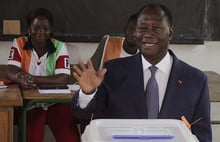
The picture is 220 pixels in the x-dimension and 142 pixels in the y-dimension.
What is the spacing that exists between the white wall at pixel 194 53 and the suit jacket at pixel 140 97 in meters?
1.98

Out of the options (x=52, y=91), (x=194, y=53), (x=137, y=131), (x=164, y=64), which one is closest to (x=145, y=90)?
(x=164, y=64)

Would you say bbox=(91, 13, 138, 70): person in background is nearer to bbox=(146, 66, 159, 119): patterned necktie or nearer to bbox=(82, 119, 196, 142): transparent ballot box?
bbox=(146, 66, 159, 119): patterned necktie

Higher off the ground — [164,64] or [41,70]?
[164,64]

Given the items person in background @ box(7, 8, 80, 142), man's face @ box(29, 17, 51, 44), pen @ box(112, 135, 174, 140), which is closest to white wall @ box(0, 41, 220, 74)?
person in background @ box(7, 8, 80, 142)

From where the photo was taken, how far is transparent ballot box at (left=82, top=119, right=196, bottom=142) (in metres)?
1.09

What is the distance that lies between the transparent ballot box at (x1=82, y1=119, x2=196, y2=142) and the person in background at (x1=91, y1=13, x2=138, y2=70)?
1950 mm

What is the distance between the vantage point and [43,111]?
3.08 meters

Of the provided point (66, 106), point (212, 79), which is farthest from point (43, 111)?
point (212, 79)

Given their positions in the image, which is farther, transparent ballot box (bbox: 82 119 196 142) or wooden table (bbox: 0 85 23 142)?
wooden table (bbox: 0 85 23 142)

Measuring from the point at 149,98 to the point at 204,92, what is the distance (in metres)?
0.23

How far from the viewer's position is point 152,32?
65.9 inches

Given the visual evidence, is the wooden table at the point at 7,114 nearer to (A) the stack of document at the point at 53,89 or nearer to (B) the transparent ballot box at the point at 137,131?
(A) the stack of document at the point at 53,89

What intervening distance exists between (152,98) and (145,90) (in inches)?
1.6

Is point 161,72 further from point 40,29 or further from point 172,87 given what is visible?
point 40,29
